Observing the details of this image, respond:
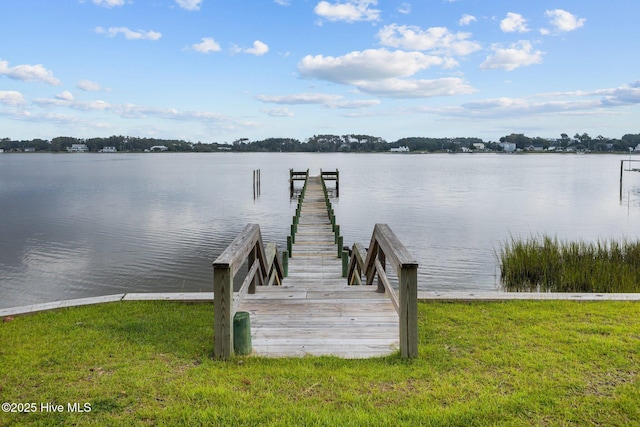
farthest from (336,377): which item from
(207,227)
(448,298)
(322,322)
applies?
(207,227)

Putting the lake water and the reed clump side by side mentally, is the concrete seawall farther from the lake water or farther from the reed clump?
the lake water

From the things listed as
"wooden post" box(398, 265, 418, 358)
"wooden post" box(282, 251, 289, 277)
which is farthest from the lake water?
"wooden post" box(398, 265, 418, 358)

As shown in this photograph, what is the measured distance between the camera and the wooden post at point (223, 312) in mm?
4797

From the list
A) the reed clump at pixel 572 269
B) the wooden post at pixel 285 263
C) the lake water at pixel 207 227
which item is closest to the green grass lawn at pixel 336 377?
the reed clump at pixel 572 269

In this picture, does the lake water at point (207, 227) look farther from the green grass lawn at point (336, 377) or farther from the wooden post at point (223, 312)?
the wooden post at point (223, 312)

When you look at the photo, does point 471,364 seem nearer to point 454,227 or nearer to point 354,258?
point 354,258

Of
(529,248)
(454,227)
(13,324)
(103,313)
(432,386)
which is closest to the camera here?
(432,386)

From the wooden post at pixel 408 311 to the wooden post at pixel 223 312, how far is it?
1.69 metres

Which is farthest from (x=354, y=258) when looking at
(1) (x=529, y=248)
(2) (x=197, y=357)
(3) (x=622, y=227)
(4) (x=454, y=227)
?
(3) (x=622, y=227)

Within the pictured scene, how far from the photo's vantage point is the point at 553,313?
6.40 m

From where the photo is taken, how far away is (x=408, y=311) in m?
4.84

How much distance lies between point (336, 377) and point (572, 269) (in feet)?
31.9

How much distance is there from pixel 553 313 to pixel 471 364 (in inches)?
90.7

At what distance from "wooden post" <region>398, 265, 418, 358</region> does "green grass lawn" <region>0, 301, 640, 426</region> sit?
176mm
